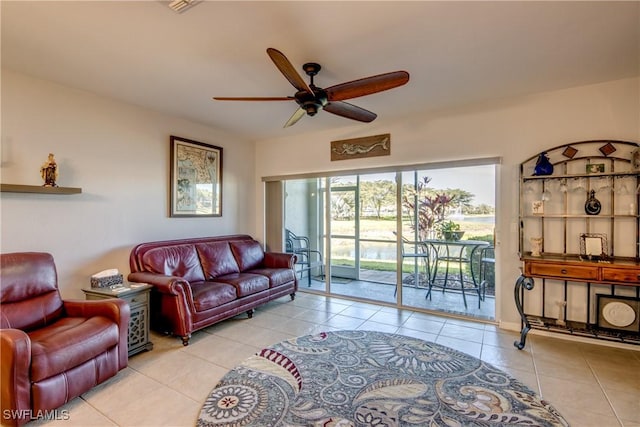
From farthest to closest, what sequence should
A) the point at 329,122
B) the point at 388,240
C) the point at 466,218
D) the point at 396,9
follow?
the point at 388,240, the point at 329,122, the point at 466,218, the point at 396,9

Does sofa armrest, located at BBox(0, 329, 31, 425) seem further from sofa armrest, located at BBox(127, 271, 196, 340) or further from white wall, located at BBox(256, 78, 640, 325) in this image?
white wall, located at BBox(256, 78, 640, 325)

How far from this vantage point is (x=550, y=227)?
10.9 feet

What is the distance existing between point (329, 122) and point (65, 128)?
309 cm

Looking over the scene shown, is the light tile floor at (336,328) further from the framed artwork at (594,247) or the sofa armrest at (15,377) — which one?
the framed artwork at (594,247)

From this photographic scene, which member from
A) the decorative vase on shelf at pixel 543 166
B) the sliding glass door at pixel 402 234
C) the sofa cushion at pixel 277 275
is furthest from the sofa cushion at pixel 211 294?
the decorative vase on shelf at pixel 543 166

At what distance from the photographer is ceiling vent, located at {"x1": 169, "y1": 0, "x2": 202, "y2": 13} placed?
1847 millimetres

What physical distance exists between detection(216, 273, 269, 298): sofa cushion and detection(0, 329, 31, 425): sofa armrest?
1.96m

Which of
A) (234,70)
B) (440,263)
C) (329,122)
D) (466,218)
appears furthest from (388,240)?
(234,70)

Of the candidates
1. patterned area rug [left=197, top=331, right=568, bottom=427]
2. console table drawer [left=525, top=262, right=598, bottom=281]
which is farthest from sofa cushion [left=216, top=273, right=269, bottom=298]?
console table drawer [left=525, top=262, right=598, bottom=281]

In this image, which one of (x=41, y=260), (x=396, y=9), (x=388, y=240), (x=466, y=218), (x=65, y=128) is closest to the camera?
(x=396, y=9)

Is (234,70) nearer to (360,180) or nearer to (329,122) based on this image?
(329,122)

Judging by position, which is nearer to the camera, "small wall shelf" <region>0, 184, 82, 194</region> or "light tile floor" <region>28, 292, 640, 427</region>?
"light tile floor" <region>28, 292, 640, 427</region>

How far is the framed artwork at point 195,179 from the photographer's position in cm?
418

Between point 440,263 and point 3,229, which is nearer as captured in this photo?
point 3,229
